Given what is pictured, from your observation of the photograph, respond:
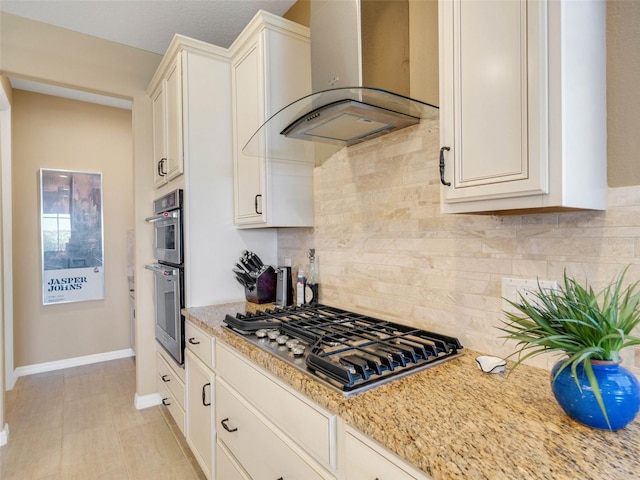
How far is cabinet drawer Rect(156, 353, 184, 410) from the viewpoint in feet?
7.11

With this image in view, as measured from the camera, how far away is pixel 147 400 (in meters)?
2.79

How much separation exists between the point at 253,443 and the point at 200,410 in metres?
0.67

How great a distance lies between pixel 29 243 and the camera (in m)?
3.45

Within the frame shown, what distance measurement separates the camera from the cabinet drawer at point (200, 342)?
5.60 ft

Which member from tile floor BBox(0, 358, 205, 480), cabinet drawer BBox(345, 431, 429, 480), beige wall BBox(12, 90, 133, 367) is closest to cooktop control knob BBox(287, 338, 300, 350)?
cabinet drawer BBox(345, 431, 429, 480)

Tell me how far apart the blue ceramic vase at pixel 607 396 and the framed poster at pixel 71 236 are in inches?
164

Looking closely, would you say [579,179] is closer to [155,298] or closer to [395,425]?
[395,425]

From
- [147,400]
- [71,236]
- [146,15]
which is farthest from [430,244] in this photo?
[71,236]

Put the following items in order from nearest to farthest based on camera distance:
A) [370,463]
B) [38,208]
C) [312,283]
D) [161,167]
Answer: [370,463] < [312,283] < [161,167] < [38,208]

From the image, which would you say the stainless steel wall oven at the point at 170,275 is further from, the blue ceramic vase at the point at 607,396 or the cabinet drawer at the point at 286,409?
the blue ceramic vase at the point at 607,396

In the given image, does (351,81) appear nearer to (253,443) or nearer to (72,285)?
(253,443)

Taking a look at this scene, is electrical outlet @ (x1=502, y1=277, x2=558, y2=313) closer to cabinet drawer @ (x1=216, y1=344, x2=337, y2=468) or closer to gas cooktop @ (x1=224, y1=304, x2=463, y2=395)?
gas cooktop @ (x1=224, y1=304, x2=463, y2=395)

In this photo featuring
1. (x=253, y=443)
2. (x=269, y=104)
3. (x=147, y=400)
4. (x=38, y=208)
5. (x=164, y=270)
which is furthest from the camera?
(x=38, y=208)

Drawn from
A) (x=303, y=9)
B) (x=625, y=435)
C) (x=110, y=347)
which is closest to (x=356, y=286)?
(x=625, y=435)
